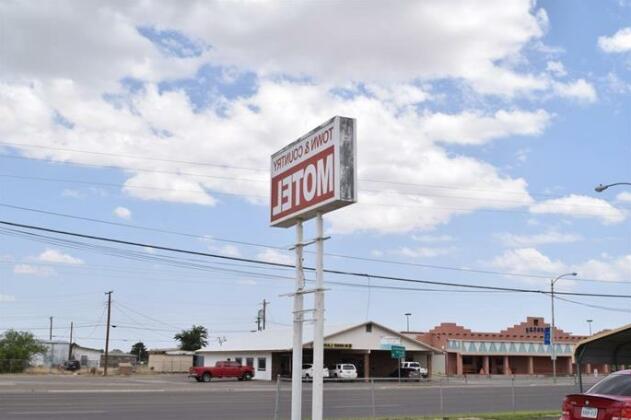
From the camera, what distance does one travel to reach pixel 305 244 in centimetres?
1261

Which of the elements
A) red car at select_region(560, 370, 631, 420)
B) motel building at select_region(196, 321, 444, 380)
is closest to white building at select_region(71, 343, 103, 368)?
motel building at select_region(196, 321, 444, 380)

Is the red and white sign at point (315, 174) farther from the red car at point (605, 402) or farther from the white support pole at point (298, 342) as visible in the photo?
the red car at point (605, 402)

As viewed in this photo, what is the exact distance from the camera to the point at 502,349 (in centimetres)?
8231

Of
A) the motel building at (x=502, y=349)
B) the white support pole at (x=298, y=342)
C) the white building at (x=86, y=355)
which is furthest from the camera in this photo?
the white building at (x=86, y=355)

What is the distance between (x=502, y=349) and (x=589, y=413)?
73654 mm

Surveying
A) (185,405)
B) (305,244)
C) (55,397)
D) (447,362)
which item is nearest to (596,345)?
(305,244)

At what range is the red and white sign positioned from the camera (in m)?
11.4

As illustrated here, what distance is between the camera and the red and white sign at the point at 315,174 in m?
11.4

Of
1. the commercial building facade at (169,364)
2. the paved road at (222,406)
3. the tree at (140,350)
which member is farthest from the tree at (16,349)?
the tree at (140,350)

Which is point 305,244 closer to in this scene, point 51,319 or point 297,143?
point 297,143

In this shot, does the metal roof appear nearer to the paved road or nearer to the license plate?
the license plate

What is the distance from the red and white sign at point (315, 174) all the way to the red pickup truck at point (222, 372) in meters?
45.2

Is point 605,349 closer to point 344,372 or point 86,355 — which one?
point 344,372

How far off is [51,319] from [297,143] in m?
127
